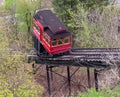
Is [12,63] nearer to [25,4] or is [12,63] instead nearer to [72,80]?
[72,80]

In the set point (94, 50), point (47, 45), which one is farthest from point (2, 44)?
point (94, 50)

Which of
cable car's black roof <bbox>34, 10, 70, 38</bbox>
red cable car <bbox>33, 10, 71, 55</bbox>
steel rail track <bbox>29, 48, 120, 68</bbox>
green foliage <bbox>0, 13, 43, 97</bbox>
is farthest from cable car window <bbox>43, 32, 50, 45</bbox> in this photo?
green foliage <bbox>0, 13, 43, 97</bbox>

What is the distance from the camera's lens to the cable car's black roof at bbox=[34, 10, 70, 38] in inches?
993

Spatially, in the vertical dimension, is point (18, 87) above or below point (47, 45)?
below

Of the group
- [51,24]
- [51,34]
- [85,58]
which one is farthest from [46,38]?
[85,58]

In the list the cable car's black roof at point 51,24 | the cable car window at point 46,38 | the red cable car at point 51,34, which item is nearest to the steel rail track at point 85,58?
the red cable car at point 51,34

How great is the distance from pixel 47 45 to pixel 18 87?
723 cm

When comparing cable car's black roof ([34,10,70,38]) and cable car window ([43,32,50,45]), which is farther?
cable car window ([43,32,50,45])

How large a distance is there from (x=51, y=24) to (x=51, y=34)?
91 cm

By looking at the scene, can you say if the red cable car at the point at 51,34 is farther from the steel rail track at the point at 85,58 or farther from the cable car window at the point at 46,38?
the steel rail track at the point at 85,58

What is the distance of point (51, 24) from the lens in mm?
25734

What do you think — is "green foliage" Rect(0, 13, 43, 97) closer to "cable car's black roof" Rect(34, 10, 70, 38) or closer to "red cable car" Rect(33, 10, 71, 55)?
"red cable car" Rect(33, 10, 71, 55)

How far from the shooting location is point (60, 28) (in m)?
25.2

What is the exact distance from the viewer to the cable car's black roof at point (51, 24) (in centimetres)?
2522
